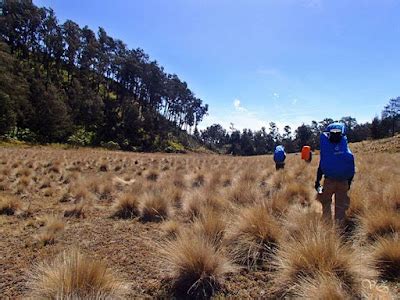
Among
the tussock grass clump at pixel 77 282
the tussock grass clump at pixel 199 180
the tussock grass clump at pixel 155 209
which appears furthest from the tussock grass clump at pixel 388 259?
the tussock grass clump at pixel 199 180

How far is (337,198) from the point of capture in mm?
5559

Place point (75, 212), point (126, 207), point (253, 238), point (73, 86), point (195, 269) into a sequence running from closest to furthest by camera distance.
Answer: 1. point (195, 269)
2. point (253, 238)
3. point (75, 212)
4. point (126, 207)
5. point (73, 86)

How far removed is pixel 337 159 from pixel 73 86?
67.0m

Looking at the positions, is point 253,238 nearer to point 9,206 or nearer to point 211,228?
point 211,228

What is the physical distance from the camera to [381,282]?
3.54 m

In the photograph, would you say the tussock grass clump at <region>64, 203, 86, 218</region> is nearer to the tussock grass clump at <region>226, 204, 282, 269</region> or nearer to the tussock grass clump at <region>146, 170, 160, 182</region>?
the tussock grass clump at <region>226, 204, 282, 269</region>

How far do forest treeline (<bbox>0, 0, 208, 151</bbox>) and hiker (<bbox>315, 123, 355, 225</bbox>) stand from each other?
4204cm

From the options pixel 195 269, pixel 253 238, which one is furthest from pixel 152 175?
pixel 195 269

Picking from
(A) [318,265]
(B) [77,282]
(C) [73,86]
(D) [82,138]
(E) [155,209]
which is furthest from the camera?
(C) [73,86]

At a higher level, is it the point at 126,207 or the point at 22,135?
the point at 22,135

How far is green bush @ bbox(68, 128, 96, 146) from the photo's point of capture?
1972 inches

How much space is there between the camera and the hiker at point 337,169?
5.46 meters

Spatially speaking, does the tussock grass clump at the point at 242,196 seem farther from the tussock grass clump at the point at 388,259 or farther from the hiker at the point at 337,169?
the tussock grass clump at the point at 388,259

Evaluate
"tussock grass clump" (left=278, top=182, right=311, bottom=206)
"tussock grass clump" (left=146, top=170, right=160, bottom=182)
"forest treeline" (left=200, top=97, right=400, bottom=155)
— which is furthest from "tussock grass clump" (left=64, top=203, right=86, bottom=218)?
"forest treeline" (left=200, top=97, right=400, bottom=155)
